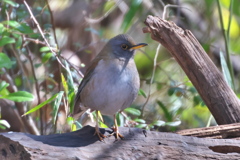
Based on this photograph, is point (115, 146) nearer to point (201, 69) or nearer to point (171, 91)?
point (201, 69)

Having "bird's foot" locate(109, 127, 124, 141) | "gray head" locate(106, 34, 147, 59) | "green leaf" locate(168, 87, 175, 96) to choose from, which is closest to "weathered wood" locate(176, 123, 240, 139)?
"bird's foot" locate(109, 127, 124, 141)

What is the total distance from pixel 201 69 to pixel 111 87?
0.84 meters

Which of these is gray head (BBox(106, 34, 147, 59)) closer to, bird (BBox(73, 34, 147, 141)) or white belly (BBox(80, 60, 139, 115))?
bird (BBox(73, 34, 147, 141))

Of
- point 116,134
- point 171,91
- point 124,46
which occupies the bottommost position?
point 116,134

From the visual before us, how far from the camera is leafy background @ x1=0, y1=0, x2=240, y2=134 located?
4.13 m

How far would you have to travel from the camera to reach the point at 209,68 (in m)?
3.56

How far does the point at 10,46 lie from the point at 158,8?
2.43 metres

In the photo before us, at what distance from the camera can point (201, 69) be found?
11.6 ft

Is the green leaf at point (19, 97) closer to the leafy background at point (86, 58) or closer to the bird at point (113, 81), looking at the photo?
the leafy background at point (86, 58)

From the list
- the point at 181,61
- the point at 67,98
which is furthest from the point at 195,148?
the point at 67,98

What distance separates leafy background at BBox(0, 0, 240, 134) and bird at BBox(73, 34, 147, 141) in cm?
46

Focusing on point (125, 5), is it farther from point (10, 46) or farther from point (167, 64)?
point (10, 46)

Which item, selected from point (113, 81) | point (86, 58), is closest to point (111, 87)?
point (113, 81)

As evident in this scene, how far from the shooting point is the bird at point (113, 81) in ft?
10.5
